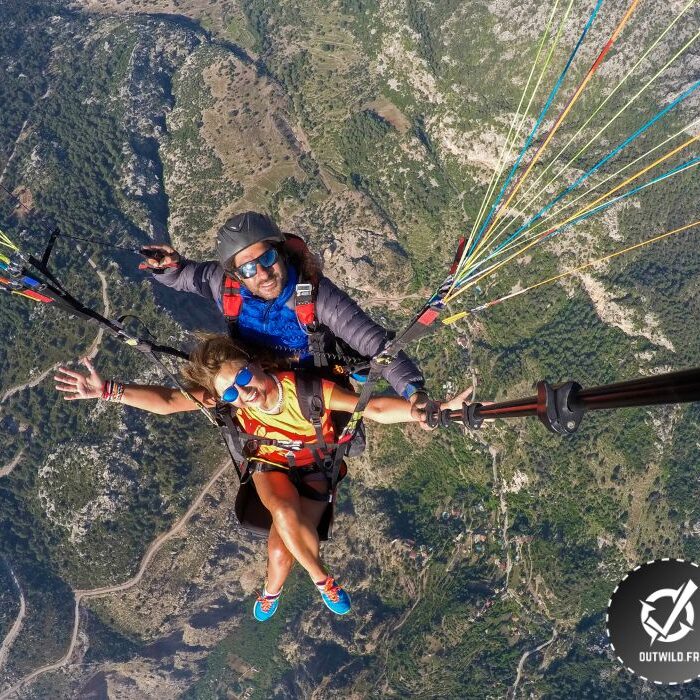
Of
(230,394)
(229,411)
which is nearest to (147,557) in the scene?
(229,411)

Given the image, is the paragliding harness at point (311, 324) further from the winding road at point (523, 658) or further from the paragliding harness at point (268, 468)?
the winding road at point (523, 658)

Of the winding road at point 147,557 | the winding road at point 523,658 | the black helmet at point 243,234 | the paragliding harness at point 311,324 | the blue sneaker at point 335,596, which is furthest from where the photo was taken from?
the winding road at point 147,557

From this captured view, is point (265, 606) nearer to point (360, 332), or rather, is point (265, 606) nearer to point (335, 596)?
point (335, 596)

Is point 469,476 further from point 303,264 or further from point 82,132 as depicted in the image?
point 82,132

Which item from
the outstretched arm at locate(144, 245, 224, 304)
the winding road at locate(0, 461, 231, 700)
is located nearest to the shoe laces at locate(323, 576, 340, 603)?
the outstretched arm at locate(144, 245, 224, 304)

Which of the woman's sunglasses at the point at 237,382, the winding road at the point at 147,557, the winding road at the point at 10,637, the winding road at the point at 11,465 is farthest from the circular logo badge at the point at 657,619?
the winding road at the point at 10,637

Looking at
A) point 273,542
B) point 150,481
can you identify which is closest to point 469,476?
point 150,481
